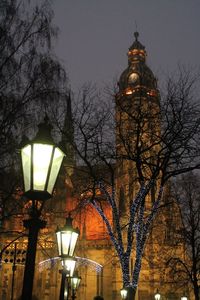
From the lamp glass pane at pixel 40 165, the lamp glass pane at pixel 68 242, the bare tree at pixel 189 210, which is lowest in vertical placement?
the lamp glass pane at pixel 68 242

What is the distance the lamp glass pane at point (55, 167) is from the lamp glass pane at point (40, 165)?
8cm

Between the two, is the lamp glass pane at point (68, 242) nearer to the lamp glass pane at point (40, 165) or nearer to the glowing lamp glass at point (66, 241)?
the glowing lamp glass at point (66, 241)

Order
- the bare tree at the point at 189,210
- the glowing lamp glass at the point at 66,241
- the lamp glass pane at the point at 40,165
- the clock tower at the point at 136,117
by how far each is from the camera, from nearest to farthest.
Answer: the lamp glass pane at the point at 40,165, the glowing lamp glass at the point at 66,241, the clock tower at the point at 136,117, the bare tree at the point at 189,210

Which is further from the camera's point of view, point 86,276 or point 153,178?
point 86,276

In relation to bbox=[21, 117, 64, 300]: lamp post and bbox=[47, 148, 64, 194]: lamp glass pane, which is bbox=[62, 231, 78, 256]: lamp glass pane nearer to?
bbox=[21, 117, 64, 300]: lamp post

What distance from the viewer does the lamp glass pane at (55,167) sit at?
4.75 m

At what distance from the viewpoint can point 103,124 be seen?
17.7m

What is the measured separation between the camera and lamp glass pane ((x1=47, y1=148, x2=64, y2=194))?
475 cm

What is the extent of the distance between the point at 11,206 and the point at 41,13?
23.0 feet

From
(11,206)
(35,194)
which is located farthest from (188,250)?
(35,194)

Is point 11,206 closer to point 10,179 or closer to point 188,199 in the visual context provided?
point 10,179

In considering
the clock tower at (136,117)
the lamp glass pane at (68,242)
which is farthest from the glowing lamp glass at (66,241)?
the clock tower at (136,117)

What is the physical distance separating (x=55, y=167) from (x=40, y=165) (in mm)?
207

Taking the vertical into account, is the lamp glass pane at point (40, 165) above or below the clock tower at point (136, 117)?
below
